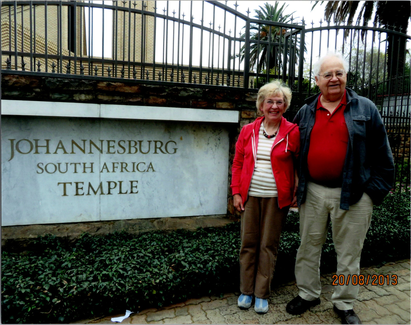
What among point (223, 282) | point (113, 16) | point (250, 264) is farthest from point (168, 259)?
point (113, 16)

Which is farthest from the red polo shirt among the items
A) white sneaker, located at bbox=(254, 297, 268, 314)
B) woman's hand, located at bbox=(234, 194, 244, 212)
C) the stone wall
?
the stone wall

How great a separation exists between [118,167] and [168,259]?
4.60 feet

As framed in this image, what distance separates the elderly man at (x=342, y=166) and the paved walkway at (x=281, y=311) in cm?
27

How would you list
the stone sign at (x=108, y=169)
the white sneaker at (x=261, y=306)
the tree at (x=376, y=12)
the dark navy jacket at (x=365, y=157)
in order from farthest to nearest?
the tree at (x=376, y=12) → the stone sign at (x=108, y=169) → the white sneaker at (x=261, y=306) → the dark navy jacket at (x=365, y=157)

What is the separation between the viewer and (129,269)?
2.77m

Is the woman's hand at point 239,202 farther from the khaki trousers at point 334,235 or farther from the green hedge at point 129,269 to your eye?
the green hedge at point 129,269

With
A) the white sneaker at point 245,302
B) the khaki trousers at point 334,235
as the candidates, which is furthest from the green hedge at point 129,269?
the khaki trousers at point 334,235

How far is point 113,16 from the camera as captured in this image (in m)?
3.56

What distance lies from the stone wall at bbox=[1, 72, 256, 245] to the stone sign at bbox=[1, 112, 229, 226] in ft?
0.40

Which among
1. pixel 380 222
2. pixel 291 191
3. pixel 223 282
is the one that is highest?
pixel 291 191

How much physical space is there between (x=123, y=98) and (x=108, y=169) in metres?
0.88

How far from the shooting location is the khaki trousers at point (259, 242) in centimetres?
251

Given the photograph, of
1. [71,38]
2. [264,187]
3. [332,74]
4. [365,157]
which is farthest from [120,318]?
[71,38]

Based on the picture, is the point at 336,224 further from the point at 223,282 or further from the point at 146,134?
the point at 146,134
